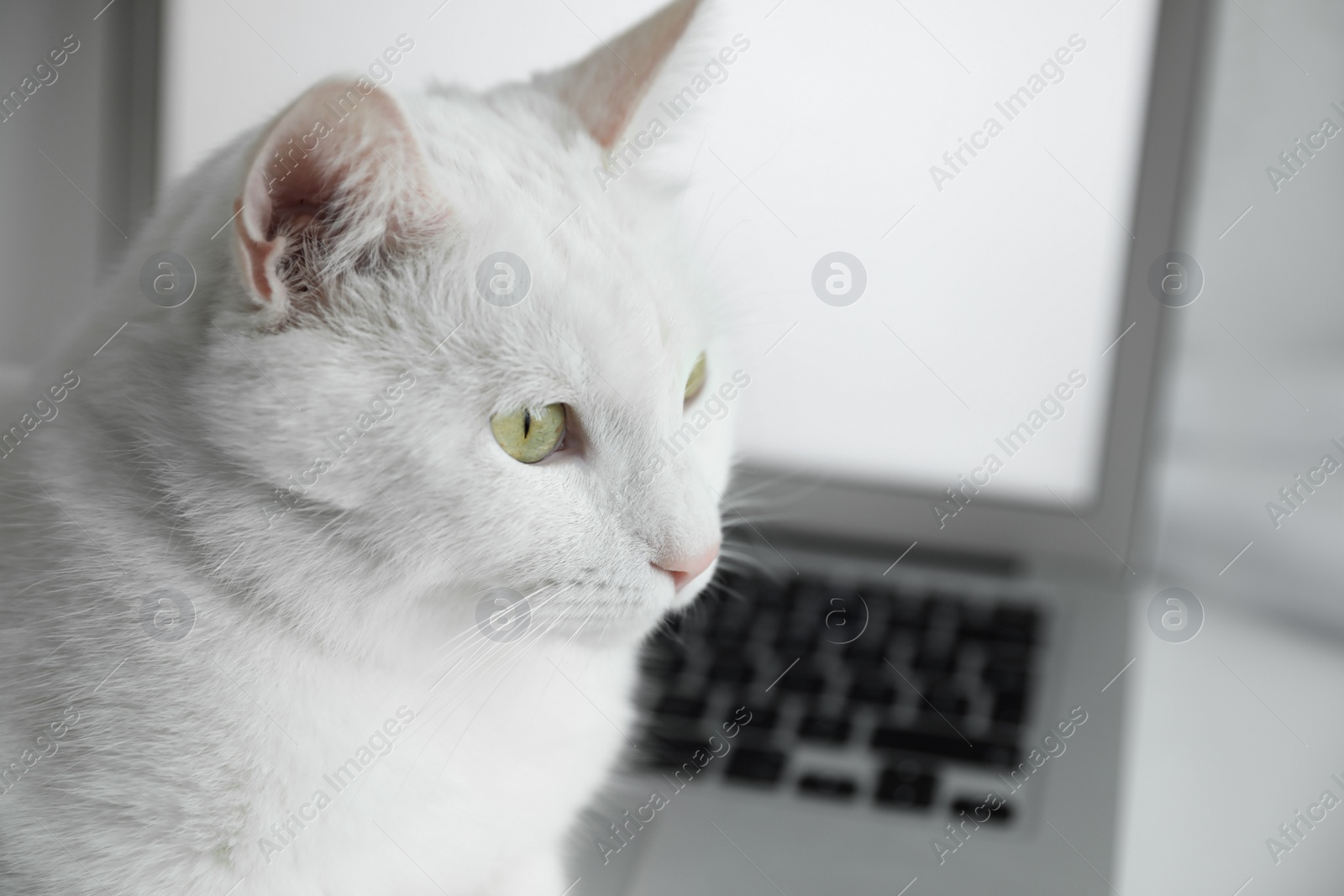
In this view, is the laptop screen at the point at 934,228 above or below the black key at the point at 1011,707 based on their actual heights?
above

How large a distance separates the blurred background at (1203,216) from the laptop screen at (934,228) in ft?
0.08

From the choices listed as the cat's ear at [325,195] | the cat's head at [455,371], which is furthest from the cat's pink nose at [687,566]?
the cat's ear at [325,195]

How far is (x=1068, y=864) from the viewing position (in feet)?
2.48

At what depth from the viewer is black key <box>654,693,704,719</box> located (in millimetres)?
903

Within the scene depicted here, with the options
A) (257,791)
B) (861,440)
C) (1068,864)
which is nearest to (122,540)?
(257,791)

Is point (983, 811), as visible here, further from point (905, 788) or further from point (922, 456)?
point (922, 456)

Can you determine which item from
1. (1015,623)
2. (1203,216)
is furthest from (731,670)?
(1203,216)

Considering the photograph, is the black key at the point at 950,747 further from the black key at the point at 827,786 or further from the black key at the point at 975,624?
the black key at the point at 975,624

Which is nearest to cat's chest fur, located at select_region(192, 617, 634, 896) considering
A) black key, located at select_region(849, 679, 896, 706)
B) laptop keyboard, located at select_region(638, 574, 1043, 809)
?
laptop keyboard, located at select_region(638, 574, 1043, 809)

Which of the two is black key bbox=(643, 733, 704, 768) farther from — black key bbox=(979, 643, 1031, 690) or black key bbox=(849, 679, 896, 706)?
black key bbox=(979, 643, 1031, 690)

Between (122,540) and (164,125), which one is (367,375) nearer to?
(122,540)

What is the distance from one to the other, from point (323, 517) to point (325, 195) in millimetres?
158

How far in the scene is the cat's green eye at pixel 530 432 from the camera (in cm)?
53

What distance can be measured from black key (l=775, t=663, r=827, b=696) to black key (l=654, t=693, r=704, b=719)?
82 millimetres
